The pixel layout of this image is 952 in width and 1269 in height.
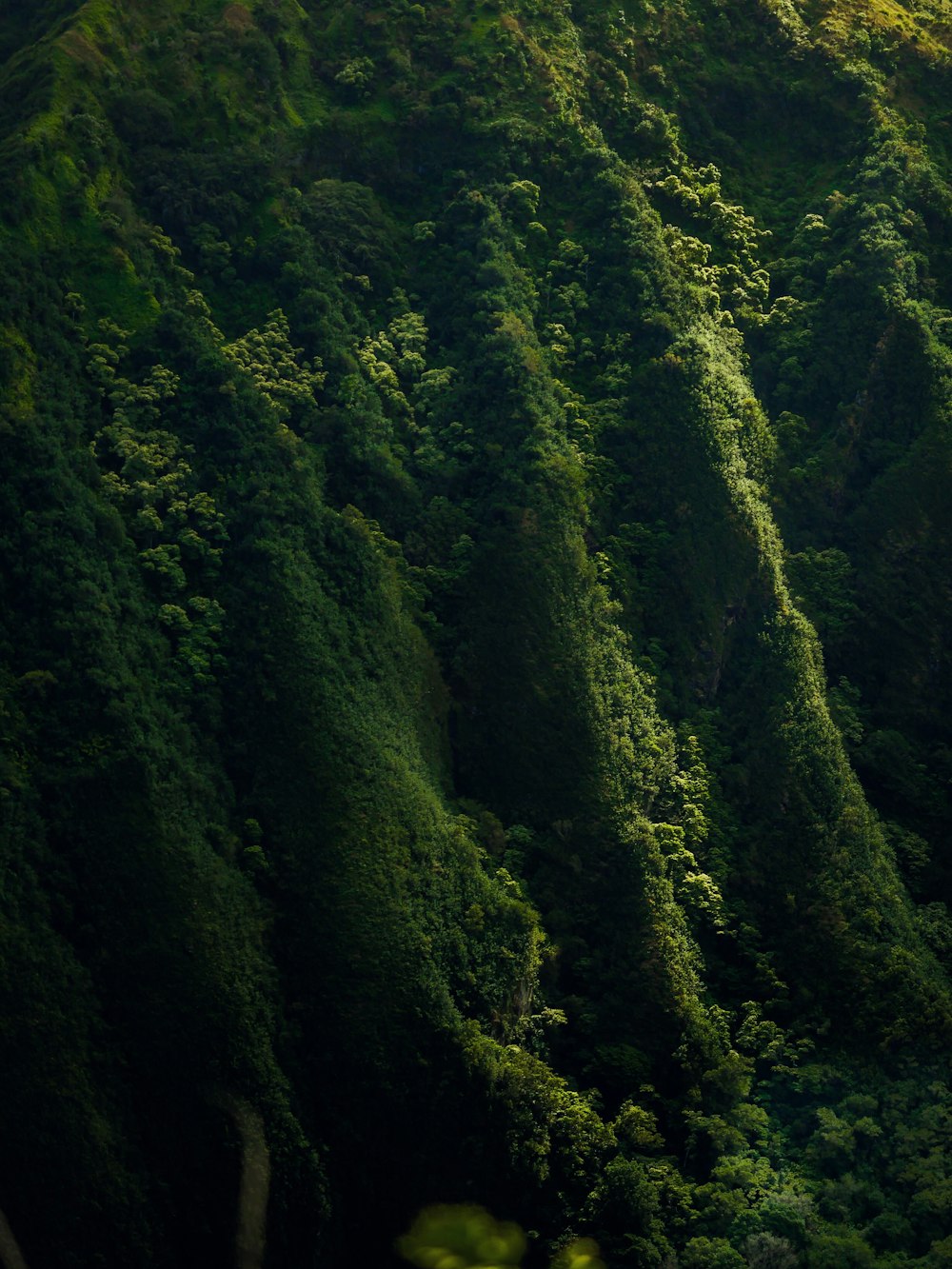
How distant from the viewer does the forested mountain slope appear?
186ft

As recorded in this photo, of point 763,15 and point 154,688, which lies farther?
point 763,15

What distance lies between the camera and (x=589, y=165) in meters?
76.4

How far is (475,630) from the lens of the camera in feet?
220

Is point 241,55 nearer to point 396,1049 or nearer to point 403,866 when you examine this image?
point 403,866

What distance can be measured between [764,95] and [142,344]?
33.3m

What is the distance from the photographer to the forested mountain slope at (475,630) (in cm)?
5672

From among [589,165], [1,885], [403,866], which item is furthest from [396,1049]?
[589,165]

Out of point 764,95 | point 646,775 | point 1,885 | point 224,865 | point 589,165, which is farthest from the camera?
point 764,95

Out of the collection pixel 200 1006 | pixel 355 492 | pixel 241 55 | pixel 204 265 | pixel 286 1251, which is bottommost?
pixel 286 1251

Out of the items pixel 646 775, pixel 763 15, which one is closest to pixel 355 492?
pixel 646 775

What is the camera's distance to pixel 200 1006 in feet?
184

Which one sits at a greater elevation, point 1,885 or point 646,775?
point 646,775

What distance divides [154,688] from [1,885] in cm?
863

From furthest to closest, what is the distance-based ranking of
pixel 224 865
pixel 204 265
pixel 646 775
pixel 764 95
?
pixel 764 95, pixel 204 265, pixel 646 775, pixel 224 865
